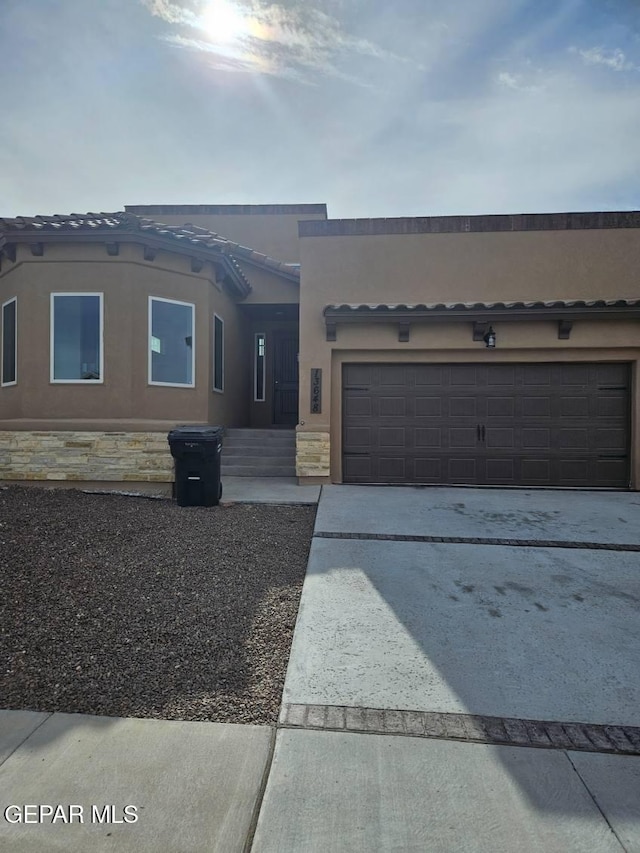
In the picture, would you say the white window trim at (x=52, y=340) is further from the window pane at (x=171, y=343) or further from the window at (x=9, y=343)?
the window at (x=9, y=343)

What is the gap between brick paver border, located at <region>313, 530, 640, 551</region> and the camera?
5148 mm

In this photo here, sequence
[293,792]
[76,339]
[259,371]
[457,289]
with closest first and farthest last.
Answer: [293,792], [76,339], [457,289], [259,371]

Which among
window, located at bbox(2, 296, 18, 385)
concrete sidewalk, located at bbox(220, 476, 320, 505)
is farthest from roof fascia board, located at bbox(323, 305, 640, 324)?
window, located at bbox(2, 296, 18, 385)

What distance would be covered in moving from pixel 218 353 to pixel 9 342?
3.86m

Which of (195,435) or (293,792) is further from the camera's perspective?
(195,435)

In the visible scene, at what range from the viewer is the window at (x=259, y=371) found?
12305 mm

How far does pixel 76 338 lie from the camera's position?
26.4 ft

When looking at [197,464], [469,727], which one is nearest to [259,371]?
[197,464]

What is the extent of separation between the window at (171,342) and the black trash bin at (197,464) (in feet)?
6.99

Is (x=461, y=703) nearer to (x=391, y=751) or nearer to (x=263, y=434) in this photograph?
(x=391, y=751)

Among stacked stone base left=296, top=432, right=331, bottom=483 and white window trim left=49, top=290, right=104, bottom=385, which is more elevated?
white window trim left=49, top=290, right=104, bottom=385

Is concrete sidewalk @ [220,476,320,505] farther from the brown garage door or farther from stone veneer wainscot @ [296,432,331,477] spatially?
the brown garage door

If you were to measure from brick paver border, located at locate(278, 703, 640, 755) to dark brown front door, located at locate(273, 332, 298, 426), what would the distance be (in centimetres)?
1012

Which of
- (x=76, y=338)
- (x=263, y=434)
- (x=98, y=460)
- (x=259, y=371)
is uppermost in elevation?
(x=76, y=338)
